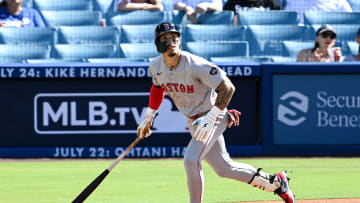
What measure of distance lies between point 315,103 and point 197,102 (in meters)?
4.17

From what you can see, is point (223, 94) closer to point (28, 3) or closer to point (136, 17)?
point (136, 17)

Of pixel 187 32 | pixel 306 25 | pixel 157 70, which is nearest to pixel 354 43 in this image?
pixel 306 25

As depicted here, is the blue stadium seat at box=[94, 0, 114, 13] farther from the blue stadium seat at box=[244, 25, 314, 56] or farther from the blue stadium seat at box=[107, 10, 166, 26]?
the blue stadium seat at box=[244, 25, 314, 56]

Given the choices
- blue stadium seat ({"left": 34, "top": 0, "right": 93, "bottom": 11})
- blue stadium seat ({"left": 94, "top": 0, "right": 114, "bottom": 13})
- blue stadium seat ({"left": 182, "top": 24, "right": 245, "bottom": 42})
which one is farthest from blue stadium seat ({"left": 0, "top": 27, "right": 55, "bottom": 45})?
blue stadium seat ({"left": 182, "top": 24, "right": 245, "bottom": 42})

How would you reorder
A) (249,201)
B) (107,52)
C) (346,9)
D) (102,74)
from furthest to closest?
(346,9), (107,52), (102,74), (249,201)

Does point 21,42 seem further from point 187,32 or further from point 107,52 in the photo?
point 187,32

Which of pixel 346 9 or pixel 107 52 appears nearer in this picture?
pixel 107 52

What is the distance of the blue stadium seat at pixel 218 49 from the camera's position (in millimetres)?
10992

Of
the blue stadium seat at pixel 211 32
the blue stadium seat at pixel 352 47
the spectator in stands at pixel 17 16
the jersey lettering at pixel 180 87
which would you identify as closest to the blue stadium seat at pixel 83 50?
the spectator in stands at pixel 17 16

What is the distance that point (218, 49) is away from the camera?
11086 mm

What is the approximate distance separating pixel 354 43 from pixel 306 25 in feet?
2.78

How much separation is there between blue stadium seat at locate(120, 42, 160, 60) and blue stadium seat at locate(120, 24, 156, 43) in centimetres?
40

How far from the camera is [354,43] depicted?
1155 cm

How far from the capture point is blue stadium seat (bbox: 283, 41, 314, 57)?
11.2 m
